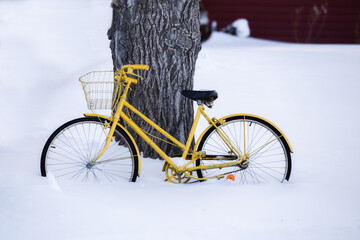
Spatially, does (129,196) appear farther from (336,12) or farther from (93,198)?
(336,12)

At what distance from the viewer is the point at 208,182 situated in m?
3.64

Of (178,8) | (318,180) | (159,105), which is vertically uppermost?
(178,8)

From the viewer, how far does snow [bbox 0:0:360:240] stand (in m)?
2.98

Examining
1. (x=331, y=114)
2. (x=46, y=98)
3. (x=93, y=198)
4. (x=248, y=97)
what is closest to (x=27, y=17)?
(x=46, y=98)

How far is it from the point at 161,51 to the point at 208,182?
1.16 metres

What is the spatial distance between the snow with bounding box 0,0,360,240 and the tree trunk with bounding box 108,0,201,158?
17.2 inches

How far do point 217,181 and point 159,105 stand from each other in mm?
822

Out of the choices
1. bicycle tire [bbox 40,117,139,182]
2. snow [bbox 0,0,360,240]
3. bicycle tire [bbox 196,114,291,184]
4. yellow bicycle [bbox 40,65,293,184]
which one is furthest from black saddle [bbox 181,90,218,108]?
snow [bbox 0,0,360,240]

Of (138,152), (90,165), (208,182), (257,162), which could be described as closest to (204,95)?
(138,152)

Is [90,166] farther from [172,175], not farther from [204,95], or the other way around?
[204,95]

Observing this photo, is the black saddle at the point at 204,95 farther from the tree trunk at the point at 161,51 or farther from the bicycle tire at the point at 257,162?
the tree trunk at the point at 161,51

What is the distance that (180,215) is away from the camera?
3117mm

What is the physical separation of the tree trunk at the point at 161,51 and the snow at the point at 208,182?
Result: 1.43 ft

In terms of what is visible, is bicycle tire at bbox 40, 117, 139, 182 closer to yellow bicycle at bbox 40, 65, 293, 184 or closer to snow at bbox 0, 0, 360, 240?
yellow bicycle at bbox 40, 65, 293, 184
